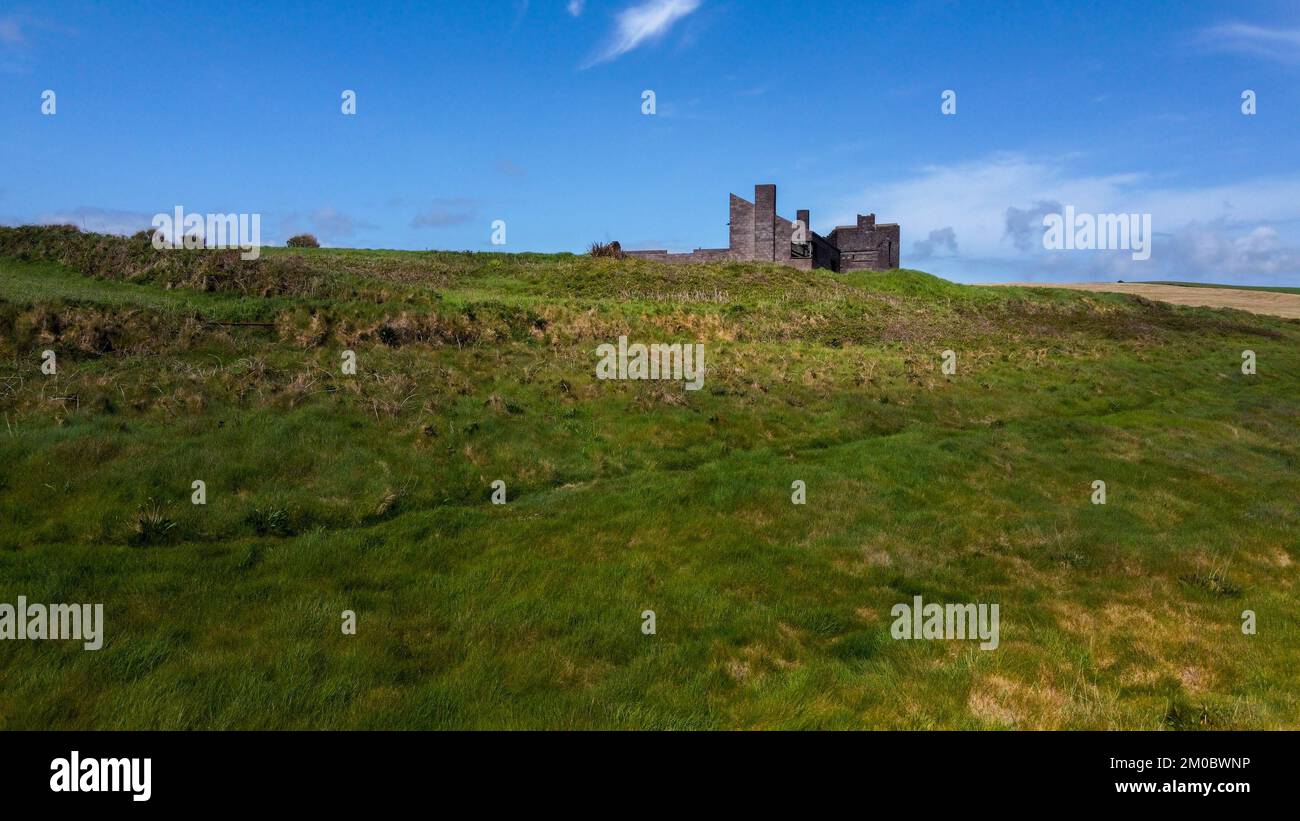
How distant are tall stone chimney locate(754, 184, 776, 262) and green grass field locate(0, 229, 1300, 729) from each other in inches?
1791

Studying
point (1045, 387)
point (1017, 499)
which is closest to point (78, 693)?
point (1017, 499)

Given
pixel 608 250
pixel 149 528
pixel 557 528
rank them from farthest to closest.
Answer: pixel 608 250 → pixel 557 528 → pixel 149 528

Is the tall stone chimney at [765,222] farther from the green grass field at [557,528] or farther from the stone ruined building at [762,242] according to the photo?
the green grass field at [557,528]

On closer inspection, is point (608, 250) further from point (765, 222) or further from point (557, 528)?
A: point (557, 528)

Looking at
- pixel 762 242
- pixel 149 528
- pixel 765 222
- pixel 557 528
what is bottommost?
pixel 557 528

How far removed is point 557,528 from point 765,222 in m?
64.8

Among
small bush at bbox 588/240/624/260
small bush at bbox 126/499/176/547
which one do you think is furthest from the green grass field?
small bush at bbox 588/240/624/260

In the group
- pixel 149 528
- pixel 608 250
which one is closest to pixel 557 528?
pixel 149 528

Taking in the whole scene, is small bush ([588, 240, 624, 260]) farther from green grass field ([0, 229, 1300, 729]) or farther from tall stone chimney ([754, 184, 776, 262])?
green grass field ([0, 229, 1300, 729])

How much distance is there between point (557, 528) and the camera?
1398 centimetres

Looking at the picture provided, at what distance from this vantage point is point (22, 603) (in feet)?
31.2

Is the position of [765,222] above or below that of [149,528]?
above
